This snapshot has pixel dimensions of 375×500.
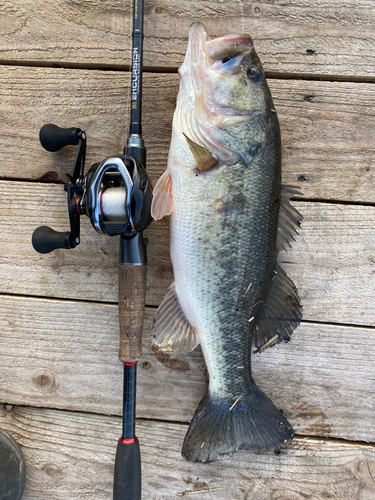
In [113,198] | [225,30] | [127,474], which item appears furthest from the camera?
[225,30]

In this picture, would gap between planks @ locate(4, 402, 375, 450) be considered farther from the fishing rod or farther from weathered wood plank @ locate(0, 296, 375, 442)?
the fishing rod

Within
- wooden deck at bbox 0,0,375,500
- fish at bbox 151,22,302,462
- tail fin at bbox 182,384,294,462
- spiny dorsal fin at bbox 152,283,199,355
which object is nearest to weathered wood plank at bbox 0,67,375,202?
wooden deck at bbox 0,0,375,500

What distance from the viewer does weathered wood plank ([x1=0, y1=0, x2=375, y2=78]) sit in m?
1.28

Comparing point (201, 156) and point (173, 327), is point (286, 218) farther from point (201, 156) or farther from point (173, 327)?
point (173, 327)

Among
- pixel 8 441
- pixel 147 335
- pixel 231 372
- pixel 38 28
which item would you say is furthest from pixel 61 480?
pixel 38 28

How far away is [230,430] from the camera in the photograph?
1168 millimetres

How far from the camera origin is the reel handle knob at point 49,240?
1.12m

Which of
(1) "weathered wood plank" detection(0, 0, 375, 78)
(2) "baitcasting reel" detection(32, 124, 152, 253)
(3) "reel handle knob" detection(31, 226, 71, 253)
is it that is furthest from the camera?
(1) "weathered wood plank" detection(0, 0, 375, 78)

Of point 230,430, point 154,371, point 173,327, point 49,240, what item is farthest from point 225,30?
point 230,430

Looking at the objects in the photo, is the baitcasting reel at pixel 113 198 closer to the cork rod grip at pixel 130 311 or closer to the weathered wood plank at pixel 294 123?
the cork rod grip at pixel 130 311

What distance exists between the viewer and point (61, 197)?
1340 millimetres

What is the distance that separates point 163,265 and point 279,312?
1.53 feet

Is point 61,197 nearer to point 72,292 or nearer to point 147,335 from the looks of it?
point 72,292

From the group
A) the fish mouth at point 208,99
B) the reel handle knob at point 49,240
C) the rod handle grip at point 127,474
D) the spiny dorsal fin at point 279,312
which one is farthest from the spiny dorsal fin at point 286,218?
the rod handle grip at point 127,474
